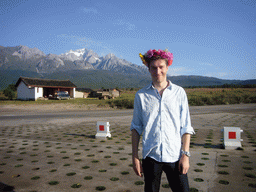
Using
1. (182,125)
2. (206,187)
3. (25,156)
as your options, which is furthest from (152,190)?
(25,156)

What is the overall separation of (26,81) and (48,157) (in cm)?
4344

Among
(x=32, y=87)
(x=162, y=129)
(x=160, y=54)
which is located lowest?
(x=162, y=129)

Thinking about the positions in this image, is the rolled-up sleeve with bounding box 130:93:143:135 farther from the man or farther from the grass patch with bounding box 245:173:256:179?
the grass patch with bounding box 245:173:256:179

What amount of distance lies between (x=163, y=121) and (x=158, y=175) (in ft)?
1.92

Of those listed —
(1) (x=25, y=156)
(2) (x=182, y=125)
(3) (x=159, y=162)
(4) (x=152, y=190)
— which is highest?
(2) (x=182, y=125)

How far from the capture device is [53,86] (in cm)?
4928

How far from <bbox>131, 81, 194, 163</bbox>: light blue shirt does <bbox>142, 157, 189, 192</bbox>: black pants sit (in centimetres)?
7

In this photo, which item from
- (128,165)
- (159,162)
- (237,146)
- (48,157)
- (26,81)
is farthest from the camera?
(26,81)

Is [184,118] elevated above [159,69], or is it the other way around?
[159,69]

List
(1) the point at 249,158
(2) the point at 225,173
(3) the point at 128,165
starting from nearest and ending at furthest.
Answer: (2) the point at 225,173
(3) the point at 128,165
(1) the point at 249,158

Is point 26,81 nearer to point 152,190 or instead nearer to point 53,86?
point 53,86

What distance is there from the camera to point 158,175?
2.19m

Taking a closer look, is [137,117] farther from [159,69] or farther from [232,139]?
[232,139]

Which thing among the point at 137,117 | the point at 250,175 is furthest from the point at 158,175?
the point at 250,175
